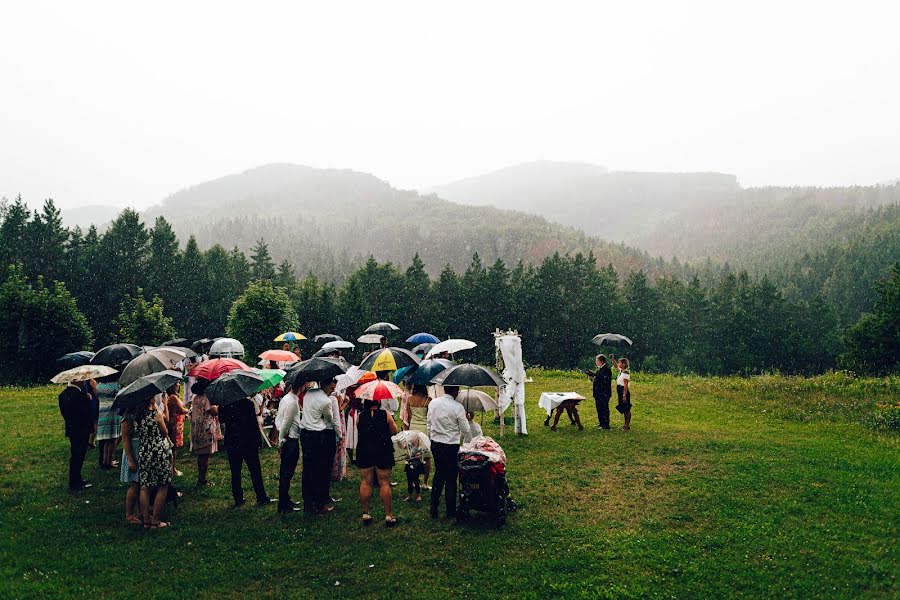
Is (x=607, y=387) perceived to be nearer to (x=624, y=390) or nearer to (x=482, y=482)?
(x=624, y=390)

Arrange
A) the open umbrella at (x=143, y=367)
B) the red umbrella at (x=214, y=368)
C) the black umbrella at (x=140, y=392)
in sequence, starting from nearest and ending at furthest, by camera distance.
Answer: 1. the black umbrella at (x=140, y=392)
2. the red umbrella at (x=214, y=368)
3. the open umbrella at (x=143, y=367)

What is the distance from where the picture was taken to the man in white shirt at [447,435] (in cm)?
945

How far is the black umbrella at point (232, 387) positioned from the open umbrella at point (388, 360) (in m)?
3.16

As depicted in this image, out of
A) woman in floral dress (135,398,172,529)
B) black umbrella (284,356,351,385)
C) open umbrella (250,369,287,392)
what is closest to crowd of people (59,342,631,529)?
woman in floral dress (135,398,172,529)

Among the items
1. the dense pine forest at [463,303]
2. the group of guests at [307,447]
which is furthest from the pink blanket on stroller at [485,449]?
the dense pine forest at [463,303]

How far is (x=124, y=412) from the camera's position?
9242 millimetres

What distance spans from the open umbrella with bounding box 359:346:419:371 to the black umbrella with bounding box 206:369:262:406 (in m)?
3.16

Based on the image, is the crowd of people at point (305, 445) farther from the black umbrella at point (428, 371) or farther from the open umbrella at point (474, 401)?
the black umbrella at point (428, 371)

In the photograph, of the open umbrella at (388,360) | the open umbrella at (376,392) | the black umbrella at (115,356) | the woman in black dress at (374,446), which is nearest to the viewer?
the open umbrella at (376,392)

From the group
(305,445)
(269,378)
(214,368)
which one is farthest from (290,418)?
(214,368)

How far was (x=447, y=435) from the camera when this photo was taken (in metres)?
9.45

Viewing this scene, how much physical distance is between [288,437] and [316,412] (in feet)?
2.34

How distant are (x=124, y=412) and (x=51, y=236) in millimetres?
60173

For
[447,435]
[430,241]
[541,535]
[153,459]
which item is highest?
[430,241]
